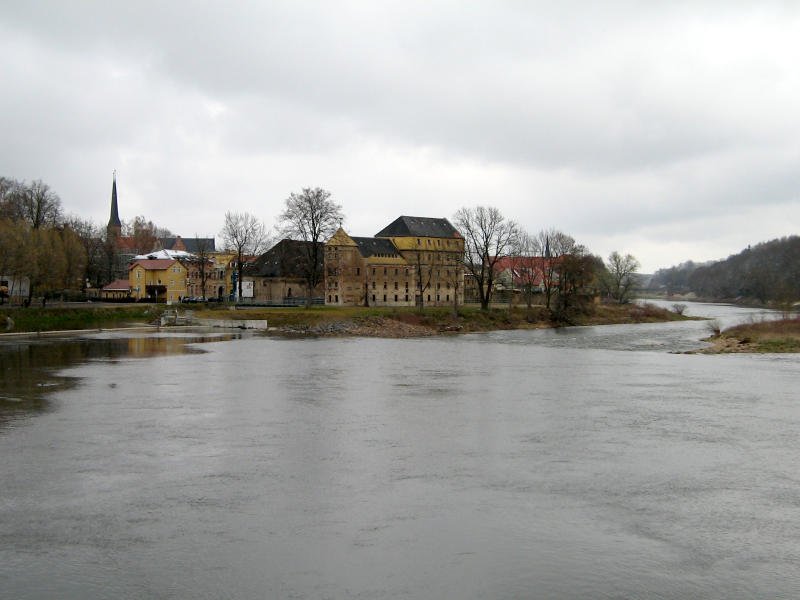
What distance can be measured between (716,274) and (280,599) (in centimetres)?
19474

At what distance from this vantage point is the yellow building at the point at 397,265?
88.0m

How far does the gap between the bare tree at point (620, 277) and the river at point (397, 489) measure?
77109 millimetres

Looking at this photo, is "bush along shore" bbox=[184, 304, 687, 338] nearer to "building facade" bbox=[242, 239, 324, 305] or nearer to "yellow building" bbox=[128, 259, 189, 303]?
"building facade" bbox=[242, 239, 324, 305]

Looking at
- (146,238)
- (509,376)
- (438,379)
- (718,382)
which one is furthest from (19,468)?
(146,238)

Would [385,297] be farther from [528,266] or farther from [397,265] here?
[528,266]

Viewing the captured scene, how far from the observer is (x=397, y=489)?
1417cm

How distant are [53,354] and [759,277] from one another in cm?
12145

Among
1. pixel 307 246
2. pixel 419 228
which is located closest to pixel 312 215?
pixel 307 246

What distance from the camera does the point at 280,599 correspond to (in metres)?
9.40

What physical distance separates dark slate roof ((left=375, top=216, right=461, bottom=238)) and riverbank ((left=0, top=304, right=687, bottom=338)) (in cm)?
2405

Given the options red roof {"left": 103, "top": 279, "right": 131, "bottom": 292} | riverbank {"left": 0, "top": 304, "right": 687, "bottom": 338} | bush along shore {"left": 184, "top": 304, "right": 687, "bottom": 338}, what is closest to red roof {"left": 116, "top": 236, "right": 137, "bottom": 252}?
red roof {"left": 103, "top": 279, "right": 131, "bottom": 292}

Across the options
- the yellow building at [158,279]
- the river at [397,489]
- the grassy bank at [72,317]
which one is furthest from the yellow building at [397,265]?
the river at [397,489]

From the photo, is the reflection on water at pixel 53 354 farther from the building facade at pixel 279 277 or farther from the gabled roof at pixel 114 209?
the gabled roof at pixel 114 209

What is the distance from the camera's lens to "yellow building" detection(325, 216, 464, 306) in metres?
88.0
